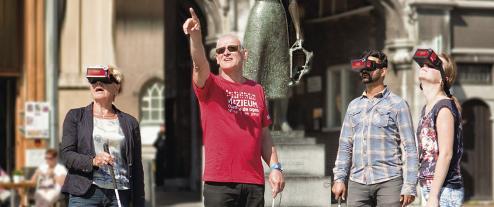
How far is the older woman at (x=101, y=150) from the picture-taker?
298 inches

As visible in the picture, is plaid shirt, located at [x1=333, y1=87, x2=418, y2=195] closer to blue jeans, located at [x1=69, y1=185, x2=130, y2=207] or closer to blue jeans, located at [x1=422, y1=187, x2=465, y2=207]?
blue jeans, located at [x1=422, y1=187, x2=465, y2=207]

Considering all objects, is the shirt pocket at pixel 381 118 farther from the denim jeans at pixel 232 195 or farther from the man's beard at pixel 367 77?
the denim jeans at pixel 232 195

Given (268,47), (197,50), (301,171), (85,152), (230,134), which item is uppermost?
(268,47)

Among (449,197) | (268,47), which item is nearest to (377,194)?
(449,197)

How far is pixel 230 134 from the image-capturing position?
24.2 feet

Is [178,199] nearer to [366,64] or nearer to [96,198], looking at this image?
[366,64]

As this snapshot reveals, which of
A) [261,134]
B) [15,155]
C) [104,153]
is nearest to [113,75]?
[104,153]

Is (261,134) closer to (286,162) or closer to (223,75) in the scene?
(223,75)

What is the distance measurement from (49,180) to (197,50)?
1173 centimetres

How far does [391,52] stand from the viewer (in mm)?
24625

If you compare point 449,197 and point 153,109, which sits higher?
point 153,109

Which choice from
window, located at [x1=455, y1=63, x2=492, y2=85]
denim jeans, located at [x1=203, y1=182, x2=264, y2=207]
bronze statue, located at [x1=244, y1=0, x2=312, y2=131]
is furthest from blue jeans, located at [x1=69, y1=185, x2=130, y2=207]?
window, located at [x1=455, y1=63, x2=492, y2=85]

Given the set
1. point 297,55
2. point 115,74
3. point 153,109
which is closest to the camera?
point 115,74

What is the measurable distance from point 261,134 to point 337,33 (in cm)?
1976
